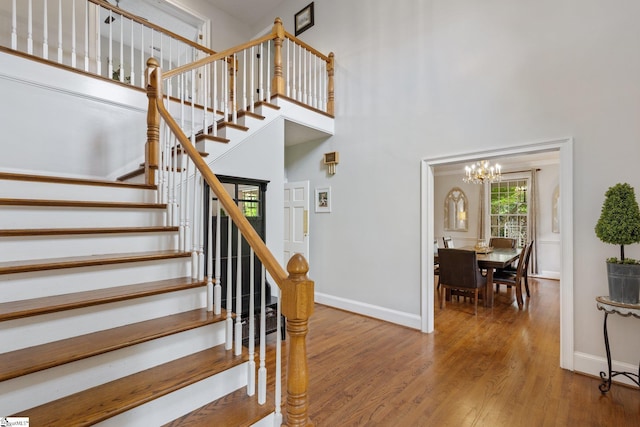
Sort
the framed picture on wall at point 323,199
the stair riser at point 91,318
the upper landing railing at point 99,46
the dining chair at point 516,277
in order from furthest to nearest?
the framed picture on wall at point 323,199
the dining chair at point 516,277
the upper landing railing at point 99,46
the stair riser at point 91,318

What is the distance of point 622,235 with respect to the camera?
83.6 inches

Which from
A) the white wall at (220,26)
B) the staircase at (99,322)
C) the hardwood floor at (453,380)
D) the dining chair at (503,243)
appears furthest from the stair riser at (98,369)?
the dining chair at (503,243)

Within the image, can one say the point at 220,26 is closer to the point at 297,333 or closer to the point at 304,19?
the point at 304,19

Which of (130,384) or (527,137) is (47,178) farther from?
(527,137)

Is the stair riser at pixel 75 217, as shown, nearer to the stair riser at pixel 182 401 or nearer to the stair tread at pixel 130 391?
the stair tread at pixel 130 391

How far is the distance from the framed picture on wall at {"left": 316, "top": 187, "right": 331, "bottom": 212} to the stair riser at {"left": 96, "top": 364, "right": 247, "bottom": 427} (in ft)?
10.0

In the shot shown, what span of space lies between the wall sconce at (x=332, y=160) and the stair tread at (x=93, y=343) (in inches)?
118

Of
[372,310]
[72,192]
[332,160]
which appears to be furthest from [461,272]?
[72,192]

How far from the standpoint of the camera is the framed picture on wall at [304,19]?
15.6 feet

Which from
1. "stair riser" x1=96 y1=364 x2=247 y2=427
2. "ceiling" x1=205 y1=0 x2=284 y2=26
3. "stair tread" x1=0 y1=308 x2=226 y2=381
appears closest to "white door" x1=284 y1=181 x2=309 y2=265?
"stair tread" x1=0 y1=308 x2=226 y2=381

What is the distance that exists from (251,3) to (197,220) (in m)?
5.26

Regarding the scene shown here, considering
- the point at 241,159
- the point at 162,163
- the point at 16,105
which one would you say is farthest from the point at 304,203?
the point at 16,105

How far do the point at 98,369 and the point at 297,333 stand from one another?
3.19ft

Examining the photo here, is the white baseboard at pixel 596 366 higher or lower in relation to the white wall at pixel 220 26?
lower
